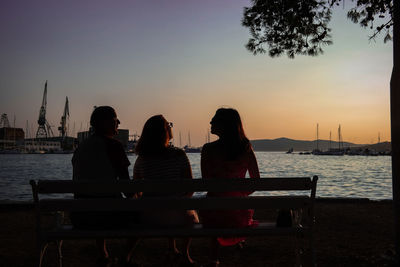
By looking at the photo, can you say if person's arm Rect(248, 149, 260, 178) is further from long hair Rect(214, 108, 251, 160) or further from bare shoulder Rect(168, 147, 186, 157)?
bare shoulder Rect(168, 147, 186, 157)

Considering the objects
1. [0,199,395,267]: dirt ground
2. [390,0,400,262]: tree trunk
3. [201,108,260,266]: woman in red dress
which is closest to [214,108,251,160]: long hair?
[201,108,260,266]: woman in red dress

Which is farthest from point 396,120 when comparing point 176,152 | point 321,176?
point 321,176

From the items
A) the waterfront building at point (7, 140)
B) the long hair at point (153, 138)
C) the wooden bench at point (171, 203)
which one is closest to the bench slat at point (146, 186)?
the wooden bench at point (171, 203)

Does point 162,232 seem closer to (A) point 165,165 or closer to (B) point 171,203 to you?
(B) point 171,203

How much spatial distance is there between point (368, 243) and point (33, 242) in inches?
161

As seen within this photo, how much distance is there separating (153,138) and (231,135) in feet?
2.16

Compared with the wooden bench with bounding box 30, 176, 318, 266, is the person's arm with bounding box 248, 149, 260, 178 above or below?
above

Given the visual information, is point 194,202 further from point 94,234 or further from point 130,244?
point 130,244

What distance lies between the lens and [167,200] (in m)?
2.77

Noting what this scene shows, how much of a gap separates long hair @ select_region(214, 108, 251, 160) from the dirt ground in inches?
49.8

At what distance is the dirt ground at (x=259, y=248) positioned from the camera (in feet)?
12.9

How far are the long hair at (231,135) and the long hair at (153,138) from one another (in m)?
0.48

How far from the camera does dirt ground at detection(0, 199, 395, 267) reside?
12.9ft

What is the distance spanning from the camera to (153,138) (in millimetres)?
3299
